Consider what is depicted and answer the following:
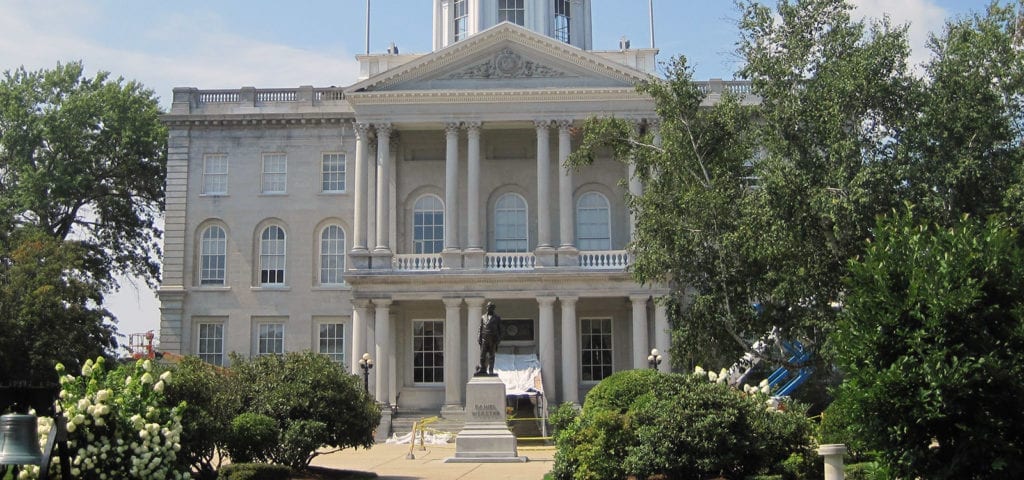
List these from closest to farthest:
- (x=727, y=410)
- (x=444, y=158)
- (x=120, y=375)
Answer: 1. (x=120, y=375)
2. (x=727, y=410)
3. (x=444, y=158)

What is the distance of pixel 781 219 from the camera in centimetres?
2314

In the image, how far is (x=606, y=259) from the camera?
136 feet

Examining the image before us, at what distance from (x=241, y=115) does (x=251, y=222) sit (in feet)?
14.6

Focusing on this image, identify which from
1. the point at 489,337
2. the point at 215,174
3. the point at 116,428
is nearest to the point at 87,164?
the point at 215,174

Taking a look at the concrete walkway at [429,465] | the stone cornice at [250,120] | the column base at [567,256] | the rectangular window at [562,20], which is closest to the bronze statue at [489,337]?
the concrete walkway at [429,465]

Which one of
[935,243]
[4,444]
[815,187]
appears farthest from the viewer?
[815,187]

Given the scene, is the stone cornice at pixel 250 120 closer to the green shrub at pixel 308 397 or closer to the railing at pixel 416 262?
the railing at pixel 416 262

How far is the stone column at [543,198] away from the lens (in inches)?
1599

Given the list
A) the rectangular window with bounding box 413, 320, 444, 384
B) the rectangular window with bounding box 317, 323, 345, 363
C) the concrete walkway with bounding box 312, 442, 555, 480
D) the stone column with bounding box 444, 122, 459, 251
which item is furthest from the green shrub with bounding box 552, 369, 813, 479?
the rectangular window with bounding box 317, 323, 345, 363

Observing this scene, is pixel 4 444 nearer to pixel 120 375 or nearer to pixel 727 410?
pixel 120 375

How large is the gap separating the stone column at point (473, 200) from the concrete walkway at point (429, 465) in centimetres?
854

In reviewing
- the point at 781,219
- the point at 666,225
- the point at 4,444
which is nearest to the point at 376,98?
the point at 666,225

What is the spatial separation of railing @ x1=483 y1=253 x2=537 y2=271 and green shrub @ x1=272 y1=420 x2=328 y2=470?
19978mm

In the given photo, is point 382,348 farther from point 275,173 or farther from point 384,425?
point 275,173
